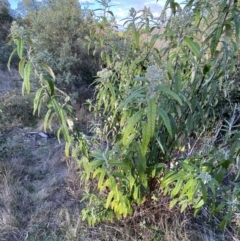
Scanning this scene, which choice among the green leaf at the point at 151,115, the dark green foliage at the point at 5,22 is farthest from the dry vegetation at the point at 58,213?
the dark green foliage at the point at 5,22

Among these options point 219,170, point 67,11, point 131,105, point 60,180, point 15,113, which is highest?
point 67,11

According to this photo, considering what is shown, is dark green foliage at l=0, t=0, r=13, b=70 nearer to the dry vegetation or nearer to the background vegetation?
the dry vegetation

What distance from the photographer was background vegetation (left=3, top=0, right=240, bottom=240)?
4.10ft

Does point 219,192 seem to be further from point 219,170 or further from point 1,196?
point 1,196

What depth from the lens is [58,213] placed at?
2117mm

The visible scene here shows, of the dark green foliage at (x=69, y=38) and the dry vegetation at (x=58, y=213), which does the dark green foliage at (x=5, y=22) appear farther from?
the dry vegetation at (x=58, y=213)

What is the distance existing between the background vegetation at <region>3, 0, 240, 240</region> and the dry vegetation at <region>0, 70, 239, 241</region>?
0.01m

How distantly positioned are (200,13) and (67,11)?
359cm

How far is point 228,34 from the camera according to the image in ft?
4.33

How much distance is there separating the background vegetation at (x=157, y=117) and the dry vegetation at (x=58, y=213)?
0.05 ft

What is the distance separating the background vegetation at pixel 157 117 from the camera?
125cm

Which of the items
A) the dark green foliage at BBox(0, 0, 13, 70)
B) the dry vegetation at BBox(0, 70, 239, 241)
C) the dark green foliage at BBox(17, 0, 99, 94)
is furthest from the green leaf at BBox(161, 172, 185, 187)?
the dark green foliage at BBox(0, 0, 13, 70)

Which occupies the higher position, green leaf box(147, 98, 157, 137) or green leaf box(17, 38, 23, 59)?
green leaf box(17, 38, 23, 59)

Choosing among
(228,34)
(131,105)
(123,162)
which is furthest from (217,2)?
(123,162)
